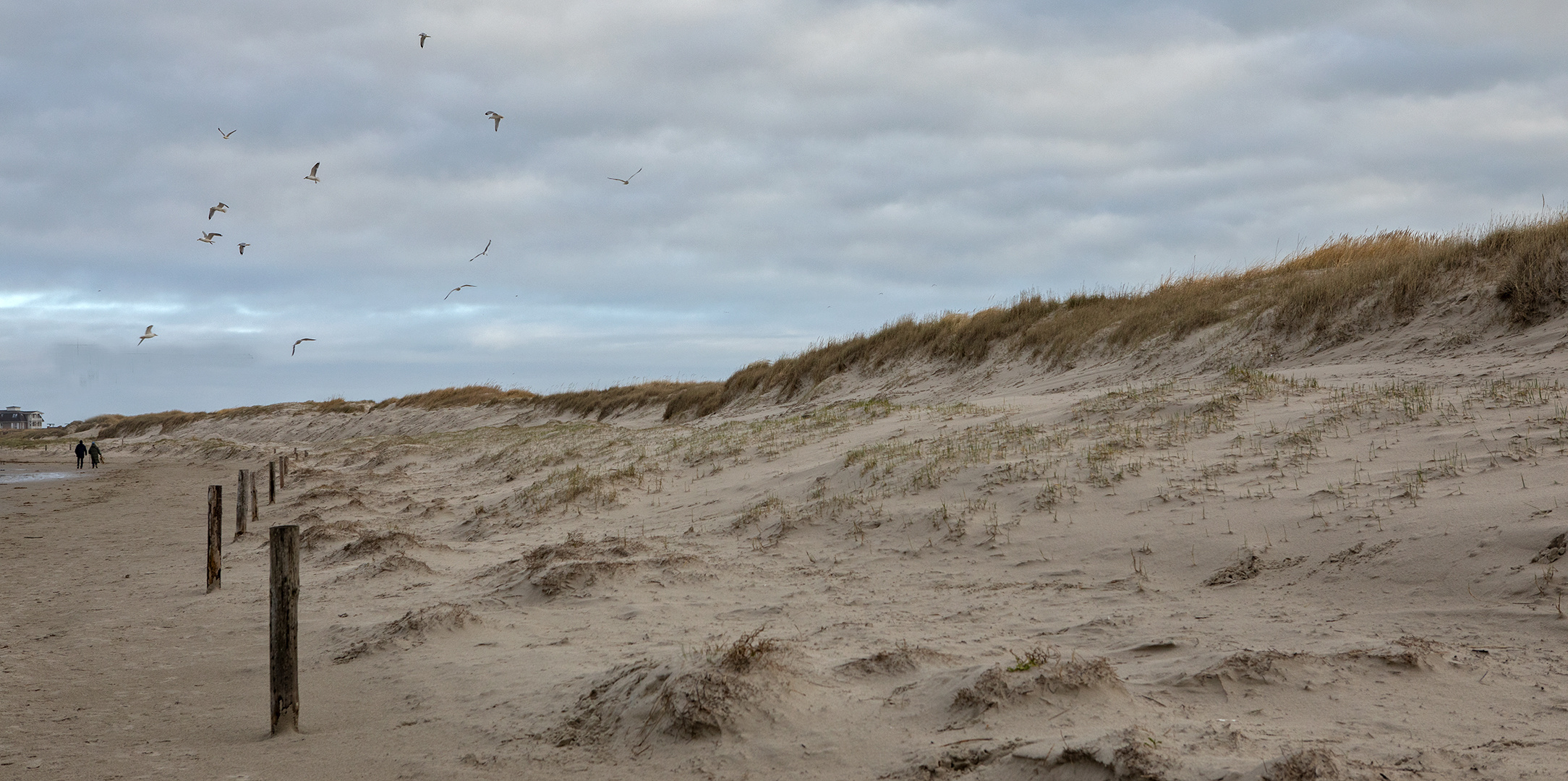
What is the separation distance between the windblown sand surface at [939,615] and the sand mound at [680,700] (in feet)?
0.07

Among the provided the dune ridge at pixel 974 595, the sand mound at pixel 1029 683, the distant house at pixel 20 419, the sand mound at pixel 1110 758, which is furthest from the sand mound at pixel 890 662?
the distant house at pixel 20 419

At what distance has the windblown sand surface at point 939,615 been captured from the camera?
450cm

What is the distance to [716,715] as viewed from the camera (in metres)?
4.91

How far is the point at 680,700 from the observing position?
5008mm

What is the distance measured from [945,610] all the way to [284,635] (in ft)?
14.2

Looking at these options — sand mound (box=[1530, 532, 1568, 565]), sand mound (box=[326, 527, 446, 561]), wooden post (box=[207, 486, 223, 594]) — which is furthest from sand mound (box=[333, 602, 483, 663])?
sand mound (box=[1530, 532, 1568, 565])

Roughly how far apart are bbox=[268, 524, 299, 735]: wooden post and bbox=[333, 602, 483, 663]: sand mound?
1.48 m

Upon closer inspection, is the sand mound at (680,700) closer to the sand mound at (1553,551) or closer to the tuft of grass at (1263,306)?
the sand mound at (1553,551)

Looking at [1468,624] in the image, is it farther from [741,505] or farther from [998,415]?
[998,415]

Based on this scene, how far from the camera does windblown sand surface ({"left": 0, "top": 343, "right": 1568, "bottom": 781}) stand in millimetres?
4504

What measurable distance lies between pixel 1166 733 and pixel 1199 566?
10.3 feet

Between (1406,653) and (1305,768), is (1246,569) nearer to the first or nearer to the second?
(1406,653)

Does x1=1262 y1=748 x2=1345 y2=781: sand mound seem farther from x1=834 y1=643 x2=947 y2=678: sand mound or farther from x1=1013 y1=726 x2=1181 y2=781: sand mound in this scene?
x1=834 y1=643 x2=947 y2=678: sand mound

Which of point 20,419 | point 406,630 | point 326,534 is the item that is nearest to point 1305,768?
point 406,630
